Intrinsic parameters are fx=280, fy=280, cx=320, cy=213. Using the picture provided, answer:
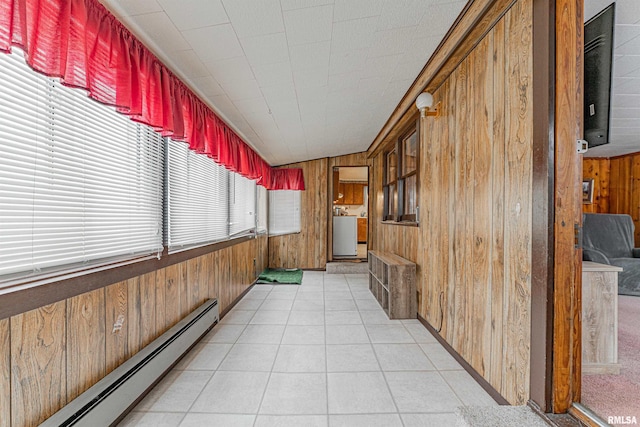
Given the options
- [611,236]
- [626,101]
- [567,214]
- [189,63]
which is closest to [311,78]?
[189,63]

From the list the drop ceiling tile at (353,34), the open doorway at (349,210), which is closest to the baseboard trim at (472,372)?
the drop ceiling tile at (353,34)

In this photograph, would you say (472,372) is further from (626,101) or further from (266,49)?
(626,101)

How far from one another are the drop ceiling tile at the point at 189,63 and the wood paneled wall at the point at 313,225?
380 cm

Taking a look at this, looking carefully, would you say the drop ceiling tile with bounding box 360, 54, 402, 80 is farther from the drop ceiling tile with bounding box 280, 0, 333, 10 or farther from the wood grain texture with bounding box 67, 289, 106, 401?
the wood grain texture with bounding box 67, 289, 106, 401

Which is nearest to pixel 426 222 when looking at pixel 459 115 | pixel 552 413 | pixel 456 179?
pixel 456 179

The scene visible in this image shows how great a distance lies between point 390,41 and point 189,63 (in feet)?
4.79

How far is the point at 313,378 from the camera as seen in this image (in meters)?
1.97

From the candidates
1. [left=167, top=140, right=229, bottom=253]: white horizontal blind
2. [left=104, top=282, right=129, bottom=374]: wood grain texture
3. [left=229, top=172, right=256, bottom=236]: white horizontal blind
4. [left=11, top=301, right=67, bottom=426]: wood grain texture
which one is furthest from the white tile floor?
[left=229, top=172, right=256, bottom=236]: white horizontal blind

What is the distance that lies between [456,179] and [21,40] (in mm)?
2556

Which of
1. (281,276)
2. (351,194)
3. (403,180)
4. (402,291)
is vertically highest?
(351,194)

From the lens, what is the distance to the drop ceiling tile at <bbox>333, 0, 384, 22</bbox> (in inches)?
63.4

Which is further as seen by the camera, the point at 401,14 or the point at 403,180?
the point at 403,180

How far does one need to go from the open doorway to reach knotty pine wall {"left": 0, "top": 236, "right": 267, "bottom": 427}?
14.0 feet

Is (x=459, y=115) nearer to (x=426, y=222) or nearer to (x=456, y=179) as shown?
(x=456, y=179)
